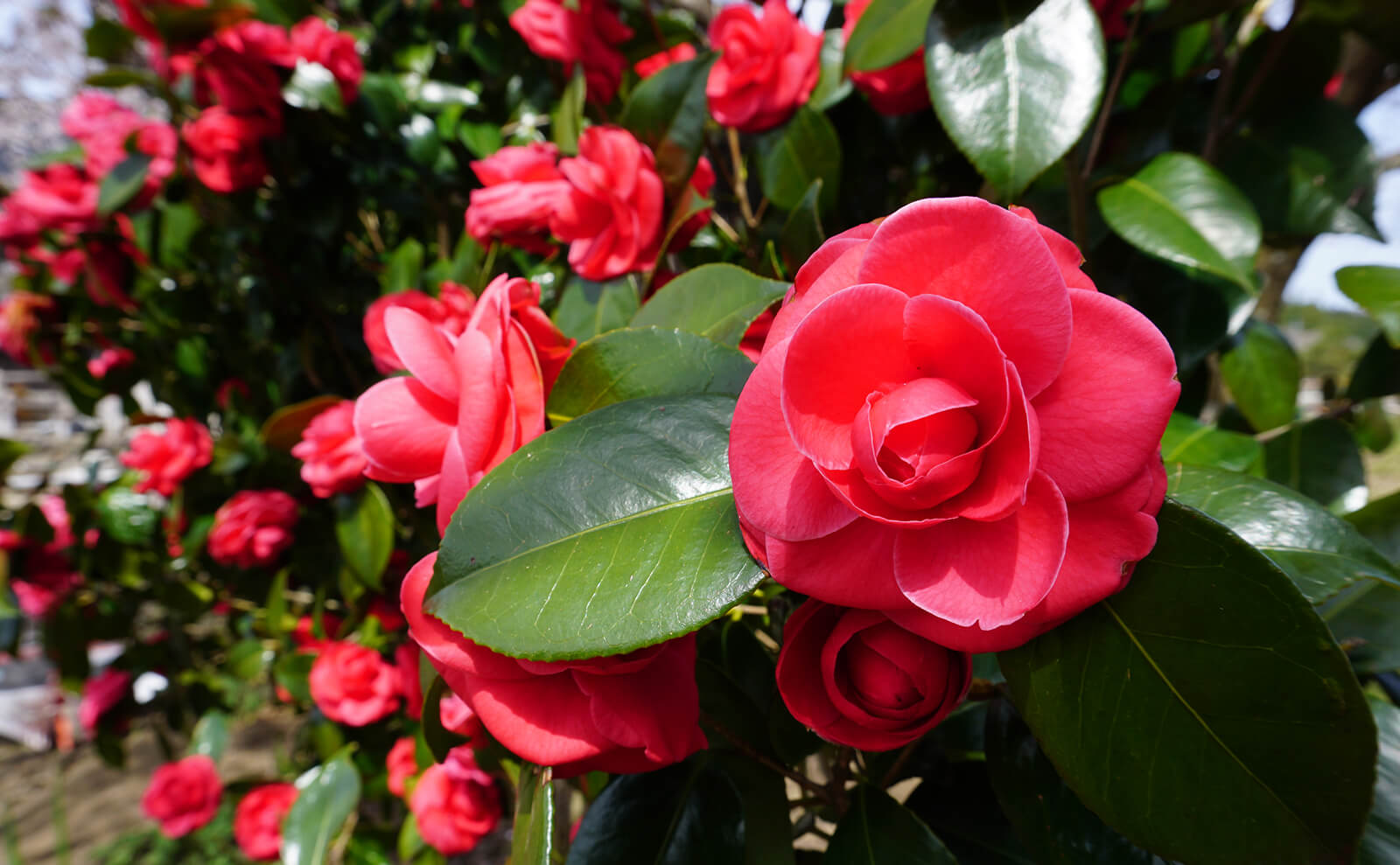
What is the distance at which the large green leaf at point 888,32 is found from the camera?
0.55 meters

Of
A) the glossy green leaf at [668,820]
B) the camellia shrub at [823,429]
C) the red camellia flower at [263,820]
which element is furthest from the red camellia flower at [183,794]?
the glossy green leaf at [668,820]

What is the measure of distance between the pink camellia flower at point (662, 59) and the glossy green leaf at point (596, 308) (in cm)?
36

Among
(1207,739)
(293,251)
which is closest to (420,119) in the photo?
(293,251)

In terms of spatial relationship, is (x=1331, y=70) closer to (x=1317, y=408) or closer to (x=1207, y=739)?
(x=1317, y=408)

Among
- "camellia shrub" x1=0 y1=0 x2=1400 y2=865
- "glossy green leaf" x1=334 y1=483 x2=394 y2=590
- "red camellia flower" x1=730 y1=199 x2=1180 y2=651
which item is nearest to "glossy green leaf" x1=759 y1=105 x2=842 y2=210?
"camellia shrub" x1=0 y1=0 x2=1400 y2=865

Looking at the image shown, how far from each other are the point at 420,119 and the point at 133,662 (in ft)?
4.70

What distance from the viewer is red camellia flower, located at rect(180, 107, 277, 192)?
3.38ft

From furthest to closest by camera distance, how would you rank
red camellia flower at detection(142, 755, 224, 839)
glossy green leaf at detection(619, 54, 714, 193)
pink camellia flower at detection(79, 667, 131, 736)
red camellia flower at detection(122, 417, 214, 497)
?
pink camellia flower at detection(79, 667, 131, 736) → red camellia flower at detection(142, 755, 224, 839) → red camellia flower at detection(122, 417, 214, 497) → glossy green leaf at detection(619, 54, 714, 193)

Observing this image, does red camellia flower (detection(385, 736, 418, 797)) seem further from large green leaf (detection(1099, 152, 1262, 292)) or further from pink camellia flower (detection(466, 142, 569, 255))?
large green leaf (detection(1099, 152, 1262, 292))


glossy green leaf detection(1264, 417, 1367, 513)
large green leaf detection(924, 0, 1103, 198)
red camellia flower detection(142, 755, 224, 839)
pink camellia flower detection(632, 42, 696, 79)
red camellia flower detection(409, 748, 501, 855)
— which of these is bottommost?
red camellia flower detection(142, 755, 224, 839)

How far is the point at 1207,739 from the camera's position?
0.93ft

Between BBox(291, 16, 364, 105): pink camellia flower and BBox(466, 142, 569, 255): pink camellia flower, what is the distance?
1.74ft

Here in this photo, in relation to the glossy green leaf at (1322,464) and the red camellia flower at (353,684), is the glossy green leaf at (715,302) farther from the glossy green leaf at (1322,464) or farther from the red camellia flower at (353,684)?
the red camellia flower at (353,684)

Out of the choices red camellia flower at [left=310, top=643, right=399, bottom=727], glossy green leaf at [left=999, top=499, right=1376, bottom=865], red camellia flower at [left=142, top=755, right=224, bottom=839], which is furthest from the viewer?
red camellia flower at [left=142, top=755, right=224, bottom=839]
